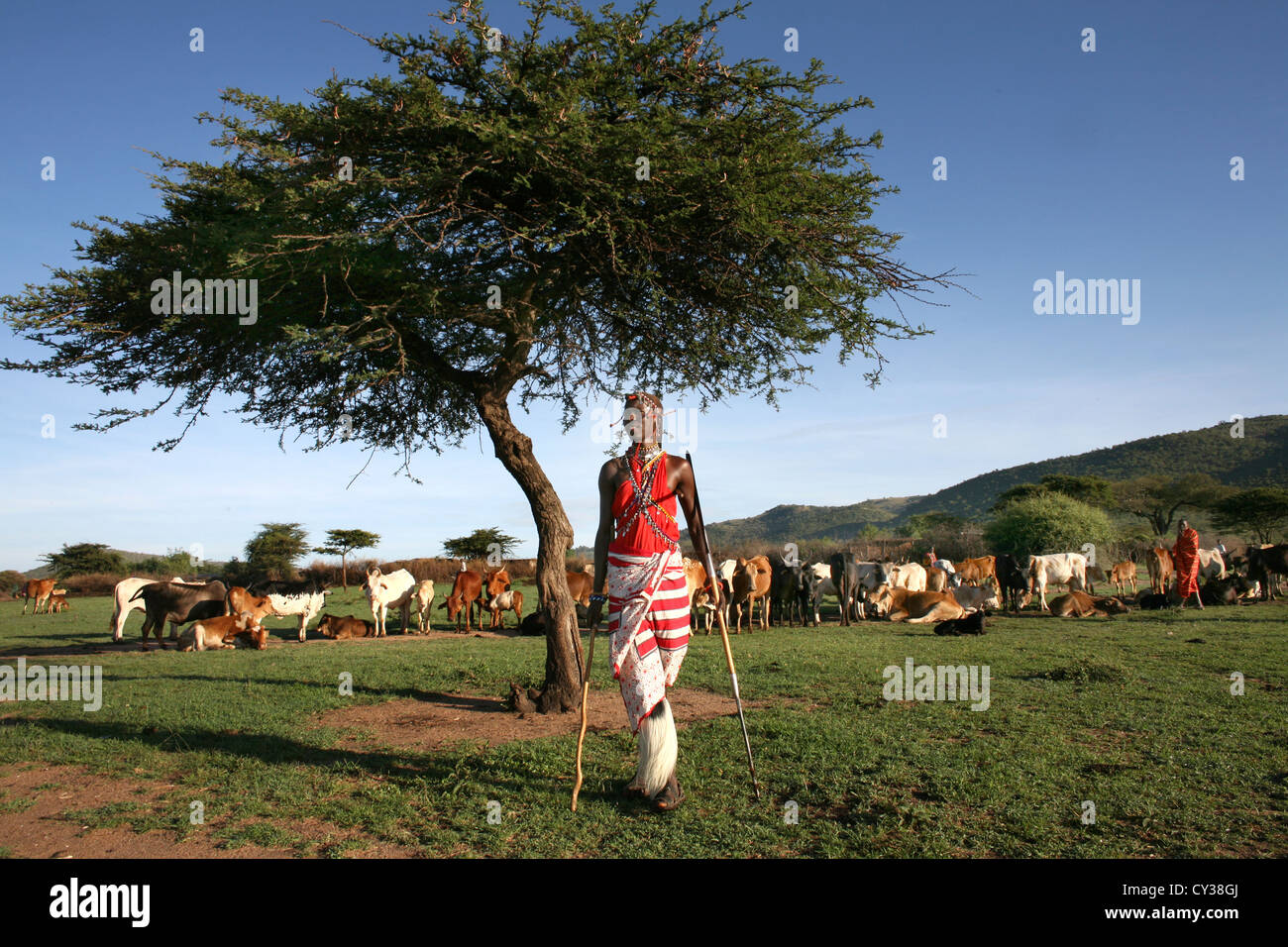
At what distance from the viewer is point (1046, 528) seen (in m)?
33.9

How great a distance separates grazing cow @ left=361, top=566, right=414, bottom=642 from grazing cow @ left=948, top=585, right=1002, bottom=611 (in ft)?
42.6

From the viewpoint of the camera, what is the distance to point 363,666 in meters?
11.2

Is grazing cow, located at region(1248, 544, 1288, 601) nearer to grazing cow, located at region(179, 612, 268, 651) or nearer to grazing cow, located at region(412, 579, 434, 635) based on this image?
grazing cow, located at region(412, 579, 434, 635)

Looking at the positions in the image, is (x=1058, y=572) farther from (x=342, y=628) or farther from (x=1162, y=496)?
(x=1162, y=496)

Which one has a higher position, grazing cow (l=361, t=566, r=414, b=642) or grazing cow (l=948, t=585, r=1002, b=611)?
grazing cow (l=361, t=566, r=414, b=642)

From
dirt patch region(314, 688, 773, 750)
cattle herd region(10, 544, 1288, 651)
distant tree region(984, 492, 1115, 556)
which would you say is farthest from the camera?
distant tree region(984, 492, 1115, 556)

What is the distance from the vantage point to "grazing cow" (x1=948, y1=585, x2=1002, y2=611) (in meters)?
20.0

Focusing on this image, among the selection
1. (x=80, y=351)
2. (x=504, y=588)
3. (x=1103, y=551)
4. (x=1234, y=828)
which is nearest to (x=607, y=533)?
(x=1234, y=828)

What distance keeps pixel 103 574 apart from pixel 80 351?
41844 millimetres

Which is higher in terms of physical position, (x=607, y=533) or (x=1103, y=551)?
(x=607, y=533)

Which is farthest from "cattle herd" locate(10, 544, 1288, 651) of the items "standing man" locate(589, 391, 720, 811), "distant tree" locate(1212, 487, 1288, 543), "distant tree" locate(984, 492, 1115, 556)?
"distant tree" locate(1212, 487, 1288, 543)

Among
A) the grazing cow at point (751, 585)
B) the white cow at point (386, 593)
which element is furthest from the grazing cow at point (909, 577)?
the white cow at point (386, 593)
